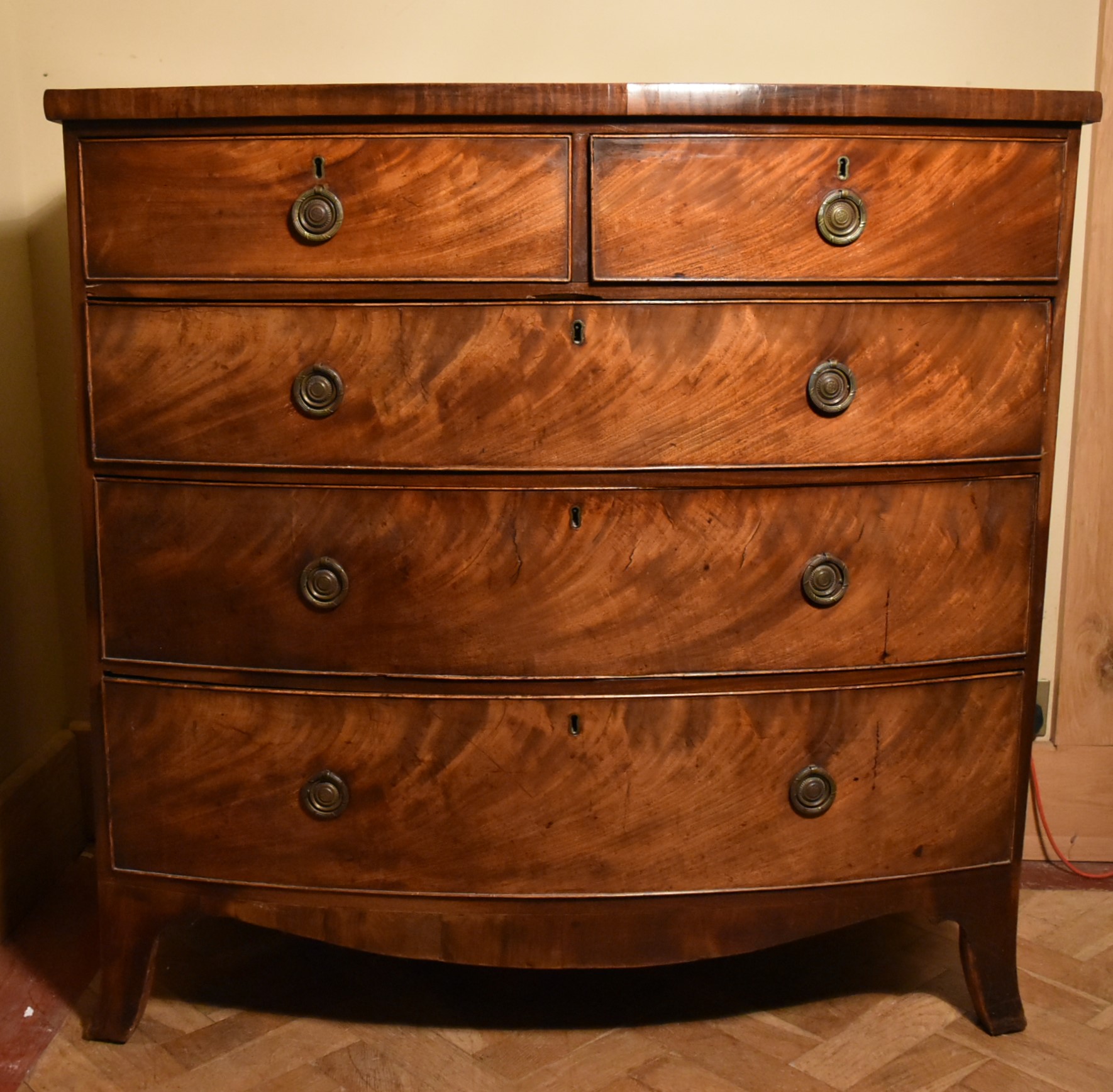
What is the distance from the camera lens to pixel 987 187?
143 centimetres

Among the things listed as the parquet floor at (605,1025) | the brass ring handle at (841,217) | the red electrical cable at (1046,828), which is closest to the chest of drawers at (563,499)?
the brass ring handle at (841,217)

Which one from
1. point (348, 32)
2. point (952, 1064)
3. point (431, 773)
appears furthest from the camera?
point (348, 32)

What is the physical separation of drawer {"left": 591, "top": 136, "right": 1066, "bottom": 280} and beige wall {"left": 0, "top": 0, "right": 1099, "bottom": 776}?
0.68 m

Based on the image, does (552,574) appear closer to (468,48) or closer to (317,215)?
(317,215)

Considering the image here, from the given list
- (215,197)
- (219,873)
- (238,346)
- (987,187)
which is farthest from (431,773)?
(987,187)

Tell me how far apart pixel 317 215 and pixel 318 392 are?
0.68ft

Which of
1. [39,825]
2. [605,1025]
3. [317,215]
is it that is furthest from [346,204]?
[39,825]

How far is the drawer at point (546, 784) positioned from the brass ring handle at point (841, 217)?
0.57m

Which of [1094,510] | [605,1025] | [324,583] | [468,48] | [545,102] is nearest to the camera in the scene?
[545,102]

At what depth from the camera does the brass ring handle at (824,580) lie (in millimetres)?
1471

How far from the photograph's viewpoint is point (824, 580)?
148 cm

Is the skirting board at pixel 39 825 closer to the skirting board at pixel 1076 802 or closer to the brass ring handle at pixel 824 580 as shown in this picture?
the brass ring handle at pixel 824 580

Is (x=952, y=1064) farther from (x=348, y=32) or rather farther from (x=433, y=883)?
(x=348, y=32)

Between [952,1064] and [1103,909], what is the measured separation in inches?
23.7
